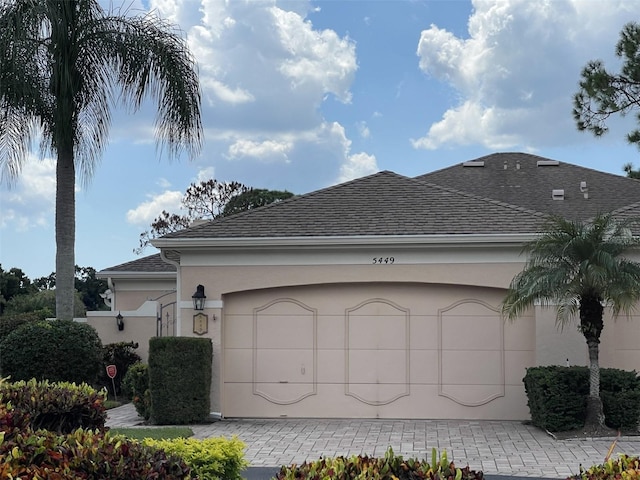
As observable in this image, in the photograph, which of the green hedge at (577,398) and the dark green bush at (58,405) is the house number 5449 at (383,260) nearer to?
the green hedge at (577,398)

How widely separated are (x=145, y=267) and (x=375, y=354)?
1161cm

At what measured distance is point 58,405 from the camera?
28.6 feet

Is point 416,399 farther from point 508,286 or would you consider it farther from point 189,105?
point 189,105

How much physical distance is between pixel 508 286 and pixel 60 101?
29.8 ft

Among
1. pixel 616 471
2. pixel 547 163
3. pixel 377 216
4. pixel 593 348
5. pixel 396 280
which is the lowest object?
pixel 616 471

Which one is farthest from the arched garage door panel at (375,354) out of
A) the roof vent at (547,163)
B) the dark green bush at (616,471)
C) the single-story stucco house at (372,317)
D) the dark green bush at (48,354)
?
the roof vent at (547,163)

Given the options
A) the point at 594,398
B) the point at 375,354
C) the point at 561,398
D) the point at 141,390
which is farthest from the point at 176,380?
the point at 594,398

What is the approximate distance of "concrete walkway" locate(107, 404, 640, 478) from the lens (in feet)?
36.4

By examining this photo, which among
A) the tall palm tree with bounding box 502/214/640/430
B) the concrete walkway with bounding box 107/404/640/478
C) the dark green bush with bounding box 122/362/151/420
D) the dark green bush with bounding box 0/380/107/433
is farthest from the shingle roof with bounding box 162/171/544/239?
the dark green bush with bounding box 0/380/107/433

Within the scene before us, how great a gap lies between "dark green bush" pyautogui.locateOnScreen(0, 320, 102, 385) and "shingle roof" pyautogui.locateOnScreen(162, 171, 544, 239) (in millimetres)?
2721

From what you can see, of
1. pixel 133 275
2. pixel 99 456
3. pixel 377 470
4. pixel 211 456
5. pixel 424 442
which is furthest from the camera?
pixel 133 275

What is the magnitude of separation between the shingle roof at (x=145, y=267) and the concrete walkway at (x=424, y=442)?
9282 millimetres

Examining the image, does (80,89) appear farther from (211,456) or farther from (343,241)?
(211,456)

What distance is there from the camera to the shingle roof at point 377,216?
15.6 metres
